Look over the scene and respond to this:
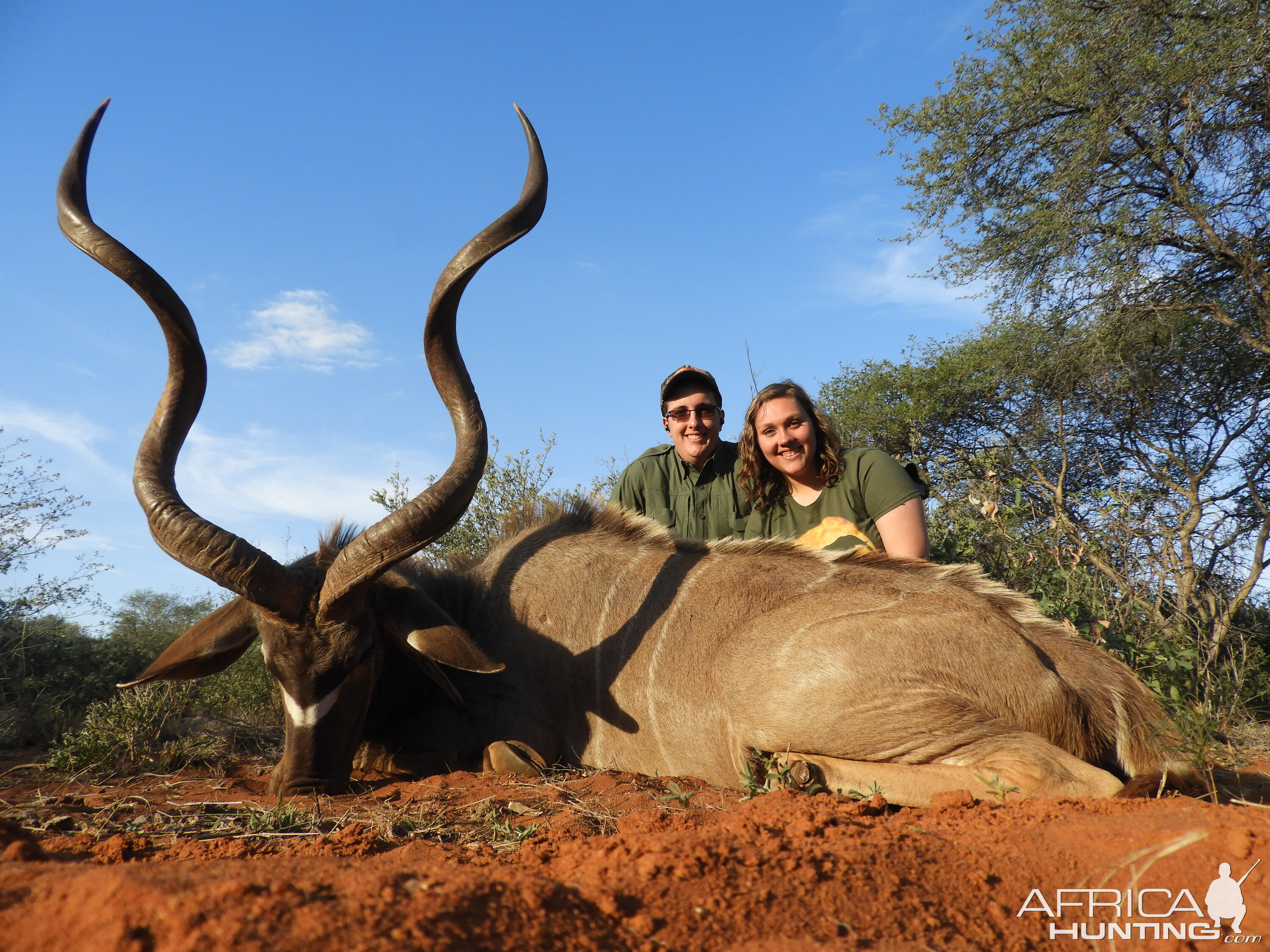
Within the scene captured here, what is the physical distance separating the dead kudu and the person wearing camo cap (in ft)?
4.30

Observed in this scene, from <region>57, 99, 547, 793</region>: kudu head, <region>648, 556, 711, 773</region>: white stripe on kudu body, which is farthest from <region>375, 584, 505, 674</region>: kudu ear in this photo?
<region>648, 556, 711, 773</region>: white stripe on kudu body

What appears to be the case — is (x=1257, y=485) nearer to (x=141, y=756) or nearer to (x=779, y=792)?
(x=779, y=792)

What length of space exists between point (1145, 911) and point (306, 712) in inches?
115

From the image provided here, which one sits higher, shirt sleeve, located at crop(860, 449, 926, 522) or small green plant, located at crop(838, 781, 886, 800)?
shirt sleeve, located at crop(860, 449, 926, 522)

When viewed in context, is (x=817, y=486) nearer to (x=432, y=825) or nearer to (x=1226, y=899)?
(x=432, y=825)

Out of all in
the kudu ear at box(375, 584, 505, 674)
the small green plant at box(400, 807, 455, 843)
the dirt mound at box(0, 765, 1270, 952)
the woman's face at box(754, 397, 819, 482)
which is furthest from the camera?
the woman's face at box(754, 397, 819, 482)

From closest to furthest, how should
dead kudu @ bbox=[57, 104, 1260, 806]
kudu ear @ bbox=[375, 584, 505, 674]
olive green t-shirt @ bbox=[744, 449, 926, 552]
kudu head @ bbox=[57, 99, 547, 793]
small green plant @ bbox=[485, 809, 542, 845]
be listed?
small green plant @ bbox=[485, 809, 542, 845] → dead kudu @ bbox=[57, 104, 1260, 806] → kudu head @ bbox=[57, 99, 547, 793] → kudu ear @ bbox=[375, 584, 505, 674] → olive green t-shirt @ bbox=[744, 449, 926, 552]

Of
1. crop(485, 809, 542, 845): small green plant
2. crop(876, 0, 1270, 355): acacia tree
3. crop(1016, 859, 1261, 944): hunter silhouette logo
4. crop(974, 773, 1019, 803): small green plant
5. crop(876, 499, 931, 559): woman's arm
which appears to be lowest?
crop(1016, 859, 1261, 944): hunter silhouette logo

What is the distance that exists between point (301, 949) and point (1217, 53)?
1025cm

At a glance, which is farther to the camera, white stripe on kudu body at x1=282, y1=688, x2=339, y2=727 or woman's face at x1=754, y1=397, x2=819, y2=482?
woman's face at x1=754, y1=397, x2=819, y2=482

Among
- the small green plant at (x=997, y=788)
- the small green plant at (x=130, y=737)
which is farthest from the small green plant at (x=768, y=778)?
the small green plant at (x=130, y=737)

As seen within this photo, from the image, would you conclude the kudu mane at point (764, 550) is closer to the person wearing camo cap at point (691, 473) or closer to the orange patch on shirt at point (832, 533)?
the orange patch on shirt at point (832, 533)

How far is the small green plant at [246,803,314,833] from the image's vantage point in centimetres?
251

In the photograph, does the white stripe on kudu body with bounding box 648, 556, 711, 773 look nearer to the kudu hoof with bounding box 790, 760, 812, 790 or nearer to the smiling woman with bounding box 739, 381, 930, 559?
the kudu hoof with bounding box 790, 760, 812, 790
